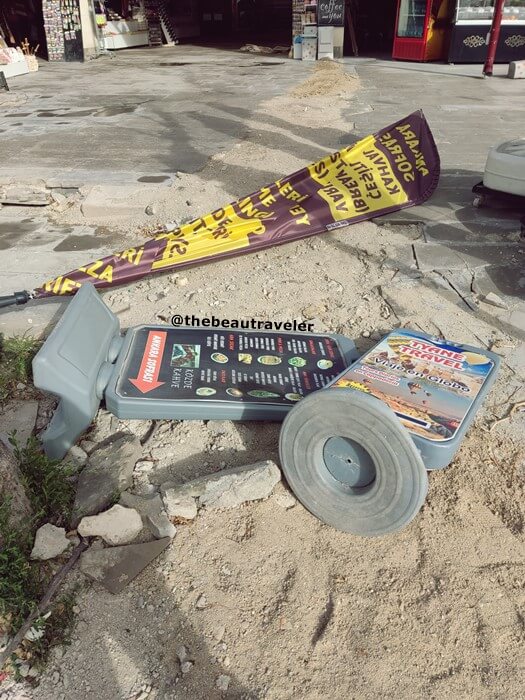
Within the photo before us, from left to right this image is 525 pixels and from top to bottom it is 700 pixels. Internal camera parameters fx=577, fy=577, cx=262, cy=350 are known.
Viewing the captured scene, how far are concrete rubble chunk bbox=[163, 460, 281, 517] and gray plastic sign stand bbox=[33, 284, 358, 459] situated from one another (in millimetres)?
505

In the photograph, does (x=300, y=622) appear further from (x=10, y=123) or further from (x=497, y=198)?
(x=10, y=123)

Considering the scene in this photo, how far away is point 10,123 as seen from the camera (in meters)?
11.4

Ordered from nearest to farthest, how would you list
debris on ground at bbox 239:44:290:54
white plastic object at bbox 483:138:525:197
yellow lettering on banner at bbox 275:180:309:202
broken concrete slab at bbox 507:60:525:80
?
white plastic object at bbox 483:138:525:197
yellow lettering on banner at bbox 275:180:309:202
broken concrete slab at bbox 507:60:525:80
debris on ground at bbox 239:44:290:54

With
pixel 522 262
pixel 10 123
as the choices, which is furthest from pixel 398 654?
pixel 10 123

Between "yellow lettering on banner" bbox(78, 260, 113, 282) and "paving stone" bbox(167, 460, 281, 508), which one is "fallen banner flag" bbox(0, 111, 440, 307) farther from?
"paving stone" bbox(167, 460, 281, 508)

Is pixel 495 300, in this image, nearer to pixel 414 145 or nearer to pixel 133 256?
pixel 414 145

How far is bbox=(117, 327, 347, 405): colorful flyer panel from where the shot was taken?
3361 millimetres

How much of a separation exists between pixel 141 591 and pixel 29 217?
534 centimetres

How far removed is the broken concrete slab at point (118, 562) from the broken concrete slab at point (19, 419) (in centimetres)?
106

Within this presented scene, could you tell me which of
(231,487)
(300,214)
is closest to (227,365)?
(231,487)

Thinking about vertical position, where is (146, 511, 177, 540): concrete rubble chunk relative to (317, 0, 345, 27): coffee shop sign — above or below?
below

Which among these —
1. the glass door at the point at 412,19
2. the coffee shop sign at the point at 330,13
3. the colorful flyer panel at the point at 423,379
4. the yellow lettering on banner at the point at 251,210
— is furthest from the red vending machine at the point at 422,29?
the colorful flyer panel at the point at 423,379

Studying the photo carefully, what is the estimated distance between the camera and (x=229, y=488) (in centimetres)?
281

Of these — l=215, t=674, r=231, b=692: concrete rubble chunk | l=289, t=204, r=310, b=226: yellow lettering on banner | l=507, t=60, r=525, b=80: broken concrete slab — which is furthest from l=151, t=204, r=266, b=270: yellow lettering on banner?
l=507, t=60, r=525, b=80: broken concrete slab
